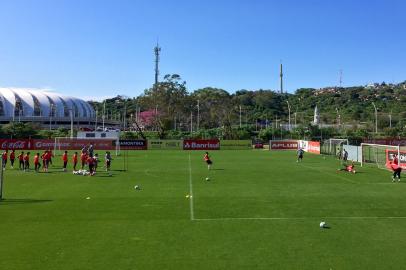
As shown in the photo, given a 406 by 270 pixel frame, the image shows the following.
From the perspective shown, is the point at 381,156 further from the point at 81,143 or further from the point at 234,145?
the point at 81,143

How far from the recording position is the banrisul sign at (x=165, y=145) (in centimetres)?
6912

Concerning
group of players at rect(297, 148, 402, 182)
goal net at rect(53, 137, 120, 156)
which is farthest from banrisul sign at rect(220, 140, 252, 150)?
group of players at rect(297, 148, 402, 182)

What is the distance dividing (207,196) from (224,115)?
283 ft

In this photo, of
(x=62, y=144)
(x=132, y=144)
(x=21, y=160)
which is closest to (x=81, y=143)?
(x=62, y=144)

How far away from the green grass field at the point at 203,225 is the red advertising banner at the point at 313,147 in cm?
3324

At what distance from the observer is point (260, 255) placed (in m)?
10.9

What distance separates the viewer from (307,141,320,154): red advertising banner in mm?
58938

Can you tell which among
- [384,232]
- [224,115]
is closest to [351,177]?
[384,232]

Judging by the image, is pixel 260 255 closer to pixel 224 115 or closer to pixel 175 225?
pixel 175 225

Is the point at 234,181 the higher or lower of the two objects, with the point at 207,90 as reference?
lower

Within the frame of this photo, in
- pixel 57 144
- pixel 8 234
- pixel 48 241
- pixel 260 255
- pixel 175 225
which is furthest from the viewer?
pixel 57 144

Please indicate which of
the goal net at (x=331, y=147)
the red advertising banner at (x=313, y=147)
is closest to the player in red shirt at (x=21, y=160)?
the goal net at (x=331, y=147)

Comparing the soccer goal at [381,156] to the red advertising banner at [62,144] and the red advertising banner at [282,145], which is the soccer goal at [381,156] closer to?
the red advertising banner at [282,145]

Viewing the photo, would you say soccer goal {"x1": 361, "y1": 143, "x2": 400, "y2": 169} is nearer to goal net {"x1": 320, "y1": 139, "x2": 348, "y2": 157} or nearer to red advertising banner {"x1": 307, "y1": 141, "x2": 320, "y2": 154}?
goal net {"x1": 320, "y1": 139, "x2": 348, "y2": 157}
